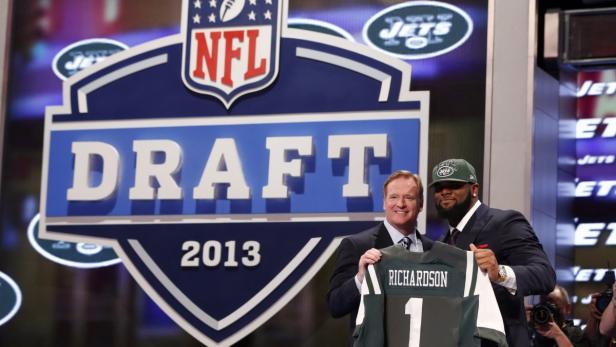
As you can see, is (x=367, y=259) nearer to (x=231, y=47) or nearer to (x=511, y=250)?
(x=511, y=250)

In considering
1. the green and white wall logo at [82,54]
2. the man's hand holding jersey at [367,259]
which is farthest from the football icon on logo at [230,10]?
the man's hand holding jersey at [367,259]

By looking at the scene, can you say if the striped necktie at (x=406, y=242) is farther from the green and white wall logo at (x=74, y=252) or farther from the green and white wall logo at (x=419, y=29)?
the green and white wall logo at (x=74, y=252)

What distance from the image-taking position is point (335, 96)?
7.27 metres

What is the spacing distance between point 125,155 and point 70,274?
81cm

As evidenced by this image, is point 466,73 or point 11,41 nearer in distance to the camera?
point 466,73

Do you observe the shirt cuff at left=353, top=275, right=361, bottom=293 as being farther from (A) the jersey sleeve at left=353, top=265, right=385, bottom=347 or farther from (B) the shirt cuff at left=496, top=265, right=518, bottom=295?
(B) the shirt cuff at left=496, top=265, right=518, bottom=295

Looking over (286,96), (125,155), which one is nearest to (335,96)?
(286,96)

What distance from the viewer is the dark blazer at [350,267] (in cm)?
486

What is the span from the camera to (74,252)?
766 centimetres

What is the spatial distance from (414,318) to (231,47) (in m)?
3.30

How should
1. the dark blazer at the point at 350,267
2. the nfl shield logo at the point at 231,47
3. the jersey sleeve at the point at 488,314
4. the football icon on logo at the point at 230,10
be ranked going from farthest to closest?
the football icon on logo at the point at 230,10 → the nfl shield logo at the point at 231,47 → the dark blazer at the point at 350,267 → the jersey sleeve at the point at 488,314

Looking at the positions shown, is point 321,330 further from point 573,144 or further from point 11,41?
point 11,41

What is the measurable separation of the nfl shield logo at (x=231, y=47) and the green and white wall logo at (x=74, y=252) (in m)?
1.14

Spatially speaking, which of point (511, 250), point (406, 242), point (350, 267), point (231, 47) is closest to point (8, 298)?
point (231, 47)
